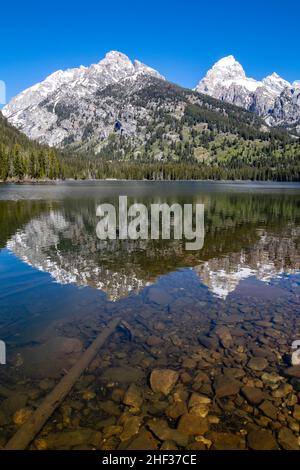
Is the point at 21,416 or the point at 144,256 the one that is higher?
the point at 144,256

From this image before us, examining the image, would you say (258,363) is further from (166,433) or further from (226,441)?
(166,433)

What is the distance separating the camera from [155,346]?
1338 cm

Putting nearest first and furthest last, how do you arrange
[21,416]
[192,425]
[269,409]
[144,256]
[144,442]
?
[144,442] < [192,425] < [21,416] < [269,409] < [144,256]

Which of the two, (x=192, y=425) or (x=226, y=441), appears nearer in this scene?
(x=226, y=441)

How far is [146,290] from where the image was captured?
20156mm

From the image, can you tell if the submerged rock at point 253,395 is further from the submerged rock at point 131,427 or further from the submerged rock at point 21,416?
the submerged rock at point 21,416

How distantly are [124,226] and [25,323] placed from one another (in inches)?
1162

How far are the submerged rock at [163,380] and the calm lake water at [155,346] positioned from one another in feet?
0.17

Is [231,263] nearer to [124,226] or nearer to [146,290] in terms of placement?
[146,290]

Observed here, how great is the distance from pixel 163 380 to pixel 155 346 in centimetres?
244

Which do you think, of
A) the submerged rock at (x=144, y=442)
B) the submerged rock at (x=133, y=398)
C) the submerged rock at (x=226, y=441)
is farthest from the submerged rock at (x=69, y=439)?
the submerged rock at (x=226, y=441)

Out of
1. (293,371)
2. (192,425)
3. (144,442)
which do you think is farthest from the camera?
(293,371)

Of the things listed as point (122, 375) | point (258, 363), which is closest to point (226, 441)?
Answer: point (122, 375)

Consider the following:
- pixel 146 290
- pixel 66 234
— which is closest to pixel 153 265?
pixel 146 290
